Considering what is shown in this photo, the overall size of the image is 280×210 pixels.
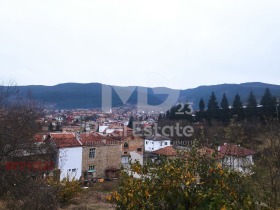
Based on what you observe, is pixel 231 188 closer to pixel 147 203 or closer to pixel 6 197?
pixel 147 203

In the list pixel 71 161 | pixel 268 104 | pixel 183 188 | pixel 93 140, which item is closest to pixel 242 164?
pixel 183 188

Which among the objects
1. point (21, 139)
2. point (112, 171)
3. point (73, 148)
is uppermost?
point (21, 139)

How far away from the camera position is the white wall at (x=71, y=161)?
2205 cm

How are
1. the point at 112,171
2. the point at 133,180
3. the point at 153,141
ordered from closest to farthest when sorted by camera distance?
the point at 133,180 → the point at 112,171 → the point at 153,141

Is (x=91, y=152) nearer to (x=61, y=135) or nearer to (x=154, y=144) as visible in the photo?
(x=61, y=135)

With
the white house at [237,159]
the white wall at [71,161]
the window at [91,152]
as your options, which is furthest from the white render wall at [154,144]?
the white house at [237,159]

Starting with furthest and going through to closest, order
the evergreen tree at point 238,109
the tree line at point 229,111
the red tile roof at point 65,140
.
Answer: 1. the evergreen tree at point 238,109
2. the tree line at point 229,111
3. the red tile roof at point 65,140

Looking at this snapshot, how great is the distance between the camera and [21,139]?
11.9 m

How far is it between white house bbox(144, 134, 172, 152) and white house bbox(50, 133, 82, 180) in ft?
63.6

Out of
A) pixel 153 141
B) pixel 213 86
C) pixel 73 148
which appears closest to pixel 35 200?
pixel 73 148

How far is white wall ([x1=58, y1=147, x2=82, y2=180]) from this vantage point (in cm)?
2205

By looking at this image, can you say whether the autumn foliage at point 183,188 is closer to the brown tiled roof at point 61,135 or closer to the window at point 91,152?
the brown tiled roof at point 61,135

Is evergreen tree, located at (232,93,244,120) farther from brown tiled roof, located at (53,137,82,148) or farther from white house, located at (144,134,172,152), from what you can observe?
brown tiled roof, located at (53,137,82,148)

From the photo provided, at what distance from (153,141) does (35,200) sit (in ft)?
113
